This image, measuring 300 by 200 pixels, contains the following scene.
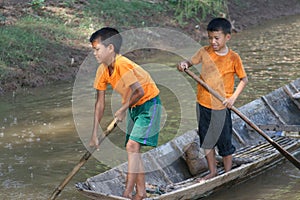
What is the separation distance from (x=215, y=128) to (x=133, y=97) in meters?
1.15

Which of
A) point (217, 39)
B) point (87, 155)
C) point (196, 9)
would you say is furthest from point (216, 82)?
point (196, 9)

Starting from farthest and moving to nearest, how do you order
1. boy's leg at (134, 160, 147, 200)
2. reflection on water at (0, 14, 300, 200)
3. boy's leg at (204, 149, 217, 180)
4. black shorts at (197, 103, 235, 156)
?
reflection on water at (0, 14, 300, 200) → boy's leg at (204, 149, 217, 180) → black shorts at (197, 103, 235, 156) → boy's leg at (134, 160, 147, 200)

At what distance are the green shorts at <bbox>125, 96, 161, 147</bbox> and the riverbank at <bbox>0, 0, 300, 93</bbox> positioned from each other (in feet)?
19.0

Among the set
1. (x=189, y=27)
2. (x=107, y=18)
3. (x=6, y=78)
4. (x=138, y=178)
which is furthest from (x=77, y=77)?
(x=138, y=178)

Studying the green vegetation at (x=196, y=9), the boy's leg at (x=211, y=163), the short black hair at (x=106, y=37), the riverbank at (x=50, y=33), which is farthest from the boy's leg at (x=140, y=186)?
the green vegetation at (x=196, y=9)

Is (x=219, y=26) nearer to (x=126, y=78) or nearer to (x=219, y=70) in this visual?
(x=219, y=70)

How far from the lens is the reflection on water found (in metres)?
5.87

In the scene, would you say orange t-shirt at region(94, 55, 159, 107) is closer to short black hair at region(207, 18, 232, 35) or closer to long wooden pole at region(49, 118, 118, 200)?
long wooden pole at region(49, 118, 118, 200)

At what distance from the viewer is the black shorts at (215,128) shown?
534cm

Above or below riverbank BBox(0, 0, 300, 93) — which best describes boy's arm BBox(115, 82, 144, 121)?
below

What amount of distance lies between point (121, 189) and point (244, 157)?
4.99 ft

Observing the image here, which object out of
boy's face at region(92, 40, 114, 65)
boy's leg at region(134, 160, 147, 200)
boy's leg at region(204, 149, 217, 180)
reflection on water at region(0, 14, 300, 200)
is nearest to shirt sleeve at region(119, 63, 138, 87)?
boy's face at region(92, 40, 114, 65)

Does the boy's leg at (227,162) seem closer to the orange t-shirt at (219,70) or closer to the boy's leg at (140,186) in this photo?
the orange t-shirt at (219,70)

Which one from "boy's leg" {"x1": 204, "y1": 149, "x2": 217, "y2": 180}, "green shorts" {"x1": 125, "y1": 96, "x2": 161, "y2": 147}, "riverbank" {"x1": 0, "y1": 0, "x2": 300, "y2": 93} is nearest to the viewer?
"green shorts" {"x1": 125, "y1": 96, "x2": 161, "y2": 147}
